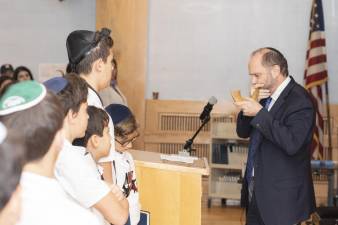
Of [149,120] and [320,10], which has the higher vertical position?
[320,10]

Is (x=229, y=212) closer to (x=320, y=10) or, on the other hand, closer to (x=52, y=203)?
(x=320, y=10)

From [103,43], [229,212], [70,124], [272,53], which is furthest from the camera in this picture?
[229,212]

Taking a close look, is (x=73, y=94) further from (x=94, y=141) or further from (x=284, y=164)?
(x=284, y=164)

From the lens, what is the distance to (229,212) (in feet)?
22.2

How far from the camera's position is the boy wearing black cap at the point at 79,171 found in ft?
6.80

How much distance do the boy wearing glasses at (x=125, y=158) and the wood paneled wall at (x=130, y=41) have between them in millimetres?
4537

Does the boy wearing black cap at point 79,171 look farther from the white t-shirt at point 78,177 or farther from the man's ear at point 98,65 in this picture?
the man's ear at point 98,65

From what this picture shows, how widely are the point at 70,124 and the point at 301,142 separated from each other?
1673 mm

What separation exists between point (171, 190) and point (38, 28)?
510cm

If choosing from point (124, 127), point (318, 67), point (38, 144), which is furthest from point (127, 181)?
point (318, 67)

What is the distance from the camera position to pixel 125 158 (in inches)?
115

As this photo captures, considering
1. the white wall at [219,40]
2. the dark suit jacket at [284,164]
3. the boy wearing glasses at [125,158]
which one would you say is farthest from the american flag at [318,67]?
the boy wearing glasses at [125,158]

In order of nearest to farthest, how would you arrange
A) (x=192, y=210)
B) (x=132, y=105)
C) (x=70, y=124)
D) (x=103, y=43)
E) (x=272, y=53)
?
(x=70, y=124) < (x=103, y=43) < (x=192, y=210) < (x=272, y=53) < (x=132, y=105)

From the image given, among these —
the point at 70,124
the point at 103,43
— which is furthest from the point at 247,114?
the point at 70,124
